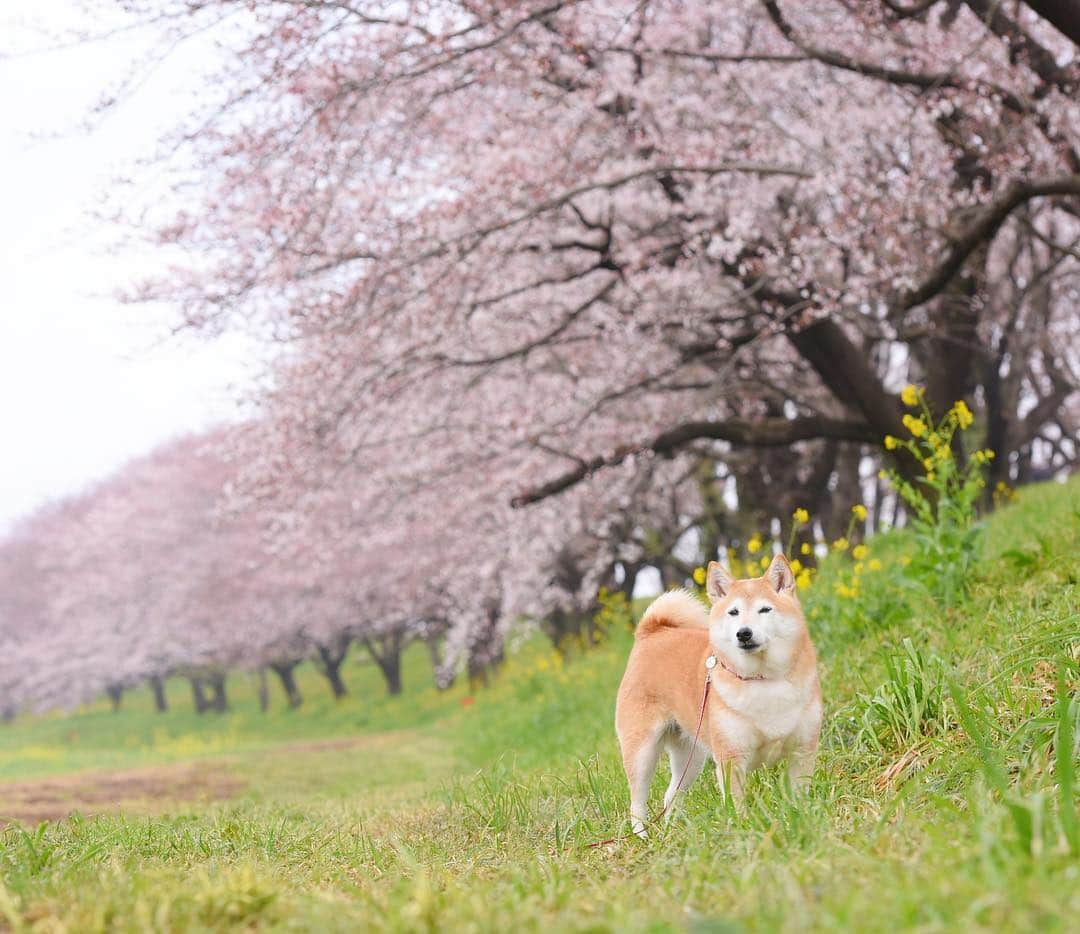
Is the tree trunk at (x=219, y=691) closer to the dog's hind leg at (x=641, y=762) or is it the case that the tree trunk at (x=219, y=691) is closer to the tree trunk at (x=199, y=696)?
the tree trunk at (x=199, y=696)

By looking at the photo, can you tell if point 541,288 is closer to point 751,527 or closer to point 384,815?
point 751,527

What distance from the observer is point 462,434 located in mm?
14008

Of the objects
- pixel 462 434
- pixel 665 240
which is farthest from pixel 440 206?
pixel 462 434

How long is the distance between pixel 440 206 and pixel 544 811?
22.8ft

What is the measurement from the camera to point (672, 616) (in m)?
4.89

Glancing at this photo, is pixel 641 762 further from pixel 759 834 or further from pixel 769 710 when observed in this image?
pixel 759 834

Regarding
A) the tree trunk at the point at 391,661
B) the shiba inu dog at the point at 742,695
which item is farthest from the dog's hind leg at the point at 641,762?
the tree trunk at the point at 391,661

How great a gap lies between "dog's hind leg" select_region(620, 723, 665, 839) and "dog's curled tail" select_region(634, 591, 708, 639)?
61cm

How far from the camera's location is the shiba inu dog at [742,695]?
3.81 m

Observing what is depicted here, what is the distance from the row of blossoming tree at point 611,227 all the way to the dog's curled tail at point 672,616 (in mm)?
4448

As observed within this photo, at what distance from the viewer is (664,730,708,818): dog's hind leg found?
4.39 m

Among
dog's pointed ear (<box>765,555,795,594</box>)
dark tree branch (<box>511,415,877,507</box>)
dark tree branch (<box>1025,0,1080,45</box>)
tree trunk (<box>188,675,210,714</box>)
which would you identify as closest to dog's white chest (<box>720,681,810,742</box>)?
dog's pointed ear (<box>765,555,795,594</box>)

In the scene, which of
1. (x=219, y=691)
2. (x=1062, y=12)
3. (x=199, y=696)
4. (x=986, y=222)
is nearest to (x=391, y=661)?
(x=219, y=691)

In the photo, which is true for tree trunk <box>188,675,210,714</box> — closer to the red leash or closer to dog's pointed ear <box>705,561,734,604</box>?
the red leash
